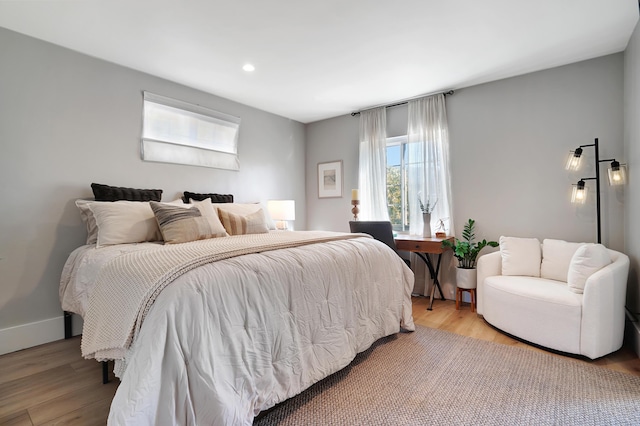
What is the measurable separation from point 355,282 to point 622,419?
4.84 ft

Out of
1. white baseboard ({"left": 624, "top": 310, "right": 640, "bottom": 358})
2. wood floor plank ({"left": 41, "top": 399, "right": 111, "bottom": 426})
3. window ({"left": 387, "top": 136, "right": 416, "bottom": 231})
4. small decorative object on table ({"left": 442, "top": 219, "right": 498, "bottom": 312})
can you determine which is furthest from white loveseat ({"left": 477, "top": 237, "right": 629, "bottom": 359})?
wood floor plank ({"left": 41, "top": 399, "right": 111, "bottom": 426})

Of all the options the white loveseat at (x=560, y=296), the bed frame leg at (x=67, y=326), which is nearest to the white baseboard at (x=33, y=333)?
the bed frame leg at (x=67, y=326)

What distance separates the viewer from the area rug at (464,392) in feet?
4.94

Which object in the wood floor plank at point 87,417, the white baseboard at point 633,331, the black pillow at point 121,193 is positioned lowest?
the wood floor plank at point 87,417

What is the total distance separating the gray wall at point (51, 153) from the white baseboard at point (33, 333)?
0.05 meters

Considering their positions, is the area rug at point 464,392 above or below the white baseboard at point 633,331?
below

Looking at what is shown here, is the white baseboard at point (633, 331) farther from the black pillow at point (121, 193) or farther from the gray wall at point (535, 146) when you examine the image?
the black pillow at point (121, 193)

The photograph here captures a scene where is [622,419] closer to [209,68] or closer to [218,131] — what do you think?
[209,68]

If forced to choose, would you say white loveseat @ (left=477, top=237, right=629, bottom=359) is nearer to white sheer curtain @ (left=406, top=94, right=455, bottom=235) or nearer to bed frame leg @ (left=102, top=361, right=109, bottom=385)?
white sheer curtain @ (left=406, top=94, right=455, bottom=235)

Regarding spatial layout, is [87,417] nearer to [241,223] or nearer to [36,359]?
[36,359]

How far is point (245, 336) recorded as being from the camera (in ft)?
4.48

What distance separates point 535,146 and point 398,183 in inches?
60.7

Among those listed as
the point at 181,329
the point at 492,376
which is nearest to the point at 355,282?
the point at 492,376

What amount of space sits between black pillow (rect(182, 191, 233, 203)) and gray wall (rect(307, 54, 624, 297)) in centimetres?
271
